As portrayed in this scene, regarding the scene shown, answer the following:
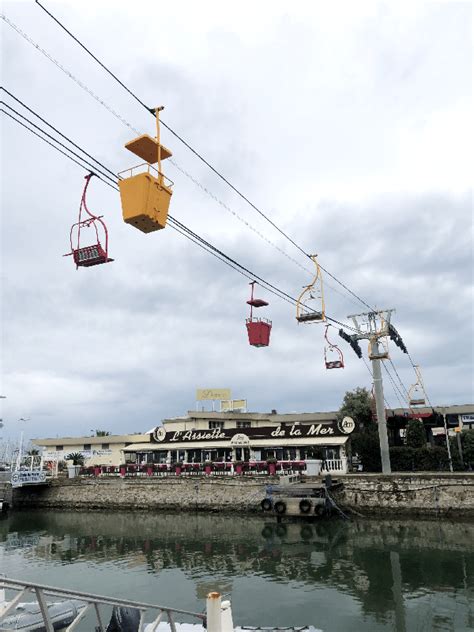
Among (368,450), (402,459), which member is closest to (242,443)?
(368,450)

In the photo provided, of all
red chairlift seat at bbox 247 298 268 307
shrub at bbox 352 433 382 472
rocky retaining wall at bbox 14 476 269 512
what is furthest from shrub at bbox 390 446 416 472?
red chairlift seat at bbox 247 298 268 307

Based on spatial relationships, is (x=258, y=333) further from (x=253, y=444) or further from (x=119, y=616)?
(x=253, y=444)

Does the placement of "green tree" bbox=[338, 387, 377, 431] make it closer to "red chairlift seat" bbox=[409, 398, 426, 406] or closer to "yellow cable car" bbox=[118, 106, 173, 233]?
"red chairlift seat" bbox=[409, 398, 426, 406]

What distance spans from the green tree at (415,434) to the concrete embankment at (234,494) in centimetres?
1241

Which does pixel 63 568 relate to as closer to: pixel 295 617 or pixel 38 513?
pixel 295 617

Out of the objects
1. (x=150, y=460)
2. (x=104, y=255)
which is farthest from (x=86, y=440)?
(x=104, y=255)

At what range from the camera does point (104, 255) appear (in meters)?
10.4

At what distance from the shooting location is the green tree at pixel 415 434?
45.5m

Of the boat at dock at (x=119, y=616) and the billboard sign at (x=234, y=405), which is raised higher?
the billboard sign at (x=234, y=405)

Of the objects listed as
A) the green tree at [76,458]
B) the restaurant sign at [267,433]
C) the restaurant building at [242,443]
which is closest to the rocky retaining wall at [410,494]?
the restaurant building at [242,443]

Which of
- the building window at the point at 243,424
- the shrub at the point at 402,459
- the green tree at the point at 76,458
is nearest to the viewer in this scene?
the shrub at the point at 402,459

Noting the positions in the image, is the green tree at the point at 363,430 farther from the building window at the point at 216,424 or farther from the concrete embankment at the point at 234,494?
the building window at the point at 216,424

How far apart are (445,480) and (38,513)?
121ft

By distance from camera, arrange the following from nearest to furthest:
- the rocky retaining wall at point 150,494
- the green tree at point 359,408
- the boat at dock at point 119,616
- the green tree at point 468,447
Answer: the boat at dock at point 119,616 < the rocky retaining wall at point 150,494 < the green tree at point 468,447 < the green tree at point 359,408
